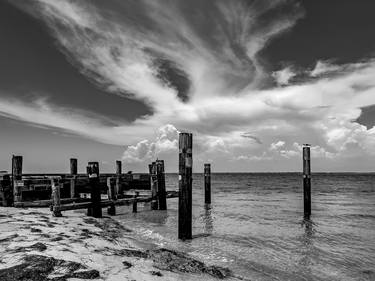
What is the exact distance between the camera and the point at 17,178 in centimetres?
1194

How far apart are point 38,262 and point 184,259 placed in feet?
Result: 10.4

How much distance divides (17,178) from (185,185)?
6.68 m

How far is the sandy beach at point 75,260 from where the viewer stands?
15.8 ft

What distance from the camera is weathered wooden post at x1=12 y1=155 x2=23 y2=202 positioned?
37.6 ft

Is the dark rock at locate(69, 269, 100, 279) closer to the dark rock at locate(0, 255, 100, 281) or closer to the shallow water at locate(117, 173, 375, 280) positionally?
the dark rock at locate(0, 255, 100, 281)

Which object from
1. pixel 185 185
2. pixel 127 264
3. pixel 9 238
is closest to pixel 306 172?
pixel 185 185

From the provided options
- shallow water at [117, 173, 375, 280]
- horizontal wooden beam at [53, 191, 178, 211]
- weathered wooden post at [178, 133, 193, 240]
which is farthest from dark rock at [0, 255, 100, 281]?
horizontal wooden beam at [53, 191, 178, 211]

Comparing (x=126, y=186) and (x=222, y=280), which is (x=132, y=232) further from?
(x=126, y=186)

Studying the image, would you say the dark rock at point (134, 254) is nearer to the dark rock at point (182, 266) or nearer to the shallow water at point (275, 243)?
A: the dark rock at point (182, 266)

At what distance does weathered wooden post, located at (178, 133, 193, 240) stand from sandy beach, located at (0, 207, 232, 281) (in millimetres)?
2642

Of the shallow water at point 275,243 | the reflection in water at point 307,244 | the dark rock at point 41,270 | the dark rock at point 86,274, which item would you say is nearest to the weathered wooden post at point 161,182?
the shallow water at point 275,243

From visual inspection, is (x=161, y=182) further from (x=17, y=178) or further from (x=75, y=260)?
(x=75, y=260)

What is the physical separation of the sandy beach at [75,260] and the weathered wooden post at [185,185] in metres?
2.64

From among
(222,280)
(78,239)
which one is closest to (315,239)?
(222,280)
